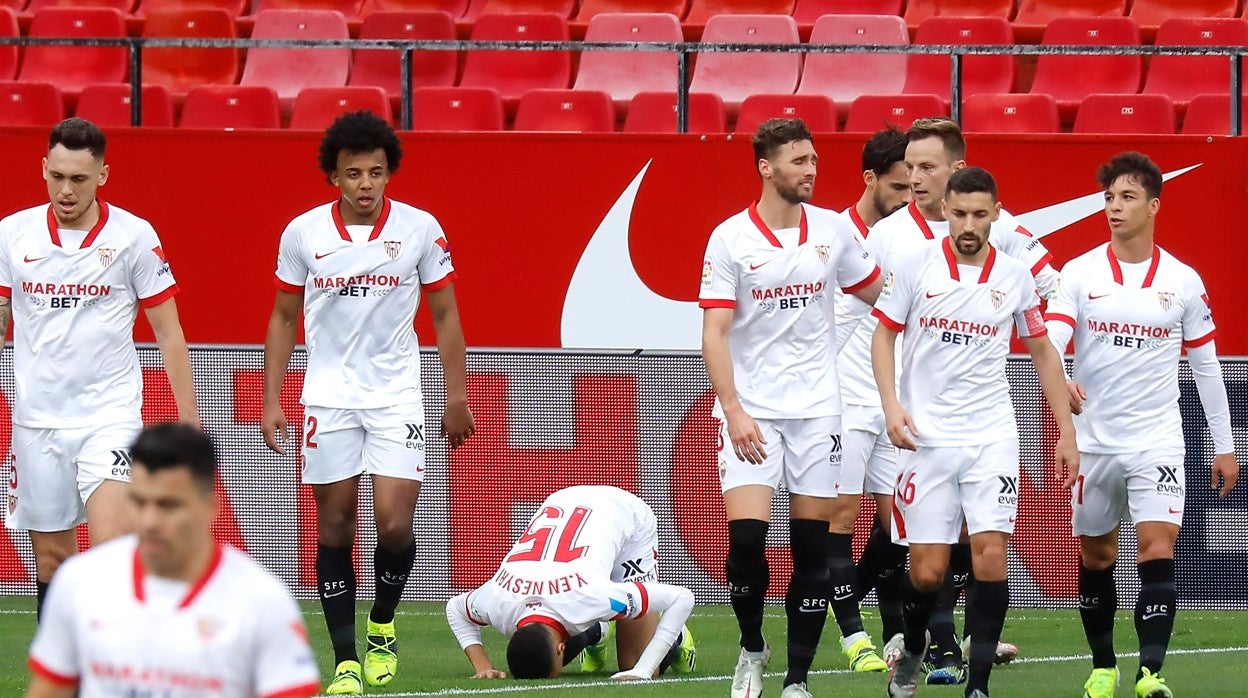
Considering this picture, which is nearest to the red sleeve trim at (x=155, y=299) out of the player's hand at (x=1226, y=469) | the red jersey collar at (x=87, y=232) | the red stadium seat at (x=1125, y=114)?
the red jersey collar at (x=87, y=232)

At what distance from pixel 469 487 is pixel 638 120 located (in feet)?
10.7

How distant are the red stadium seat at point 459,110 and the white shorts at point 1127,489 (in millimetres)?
6303

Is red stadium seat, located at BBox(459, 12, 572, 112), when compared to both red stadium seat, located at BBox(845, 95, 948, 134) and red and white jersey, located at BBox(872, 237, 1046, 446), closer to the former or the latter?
red stadium seat, located at BBox(845, 95, 948, 134)

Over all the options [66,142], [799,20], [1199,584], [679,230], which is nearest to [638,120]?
[679,230]

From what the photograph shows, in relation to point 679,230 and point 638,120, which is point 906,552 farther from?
point 638,120

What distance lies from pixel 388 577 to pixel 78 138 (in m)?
2.13

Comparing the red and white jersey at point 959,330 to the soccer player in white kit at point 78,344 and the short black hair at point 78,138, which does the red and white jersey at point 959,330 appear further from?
the short black hair at point 78,138

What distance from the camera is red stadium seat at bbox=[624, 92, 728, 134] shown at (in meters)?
12.8

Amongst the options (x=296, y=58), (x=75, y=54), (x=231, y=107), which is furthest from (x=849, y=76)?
(x=75, y=54)

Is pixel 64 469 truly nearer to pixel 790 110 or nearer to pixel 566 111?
pixel 566 111

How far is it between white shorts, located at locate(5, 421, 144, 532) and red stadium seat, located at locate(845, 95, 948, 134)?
6360 mm

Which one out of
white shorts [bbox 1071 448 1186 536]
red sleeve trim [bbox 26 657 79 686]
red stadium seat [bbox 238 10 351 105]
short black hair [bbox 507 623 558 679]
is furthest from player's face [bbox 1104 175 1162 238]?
red stadium seat [bbox 238 10 351 105]

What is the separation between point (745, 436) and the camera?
703 centimetres

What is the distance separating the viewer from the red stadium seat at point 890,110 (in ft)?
40.9
